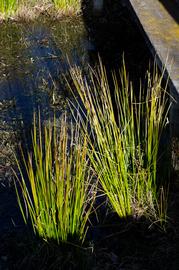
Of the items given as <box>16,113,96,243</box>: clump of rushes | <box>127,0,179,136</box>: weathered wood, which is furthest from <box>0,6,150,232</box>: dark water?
<box>16,113,96,243</box>: clump of rushes

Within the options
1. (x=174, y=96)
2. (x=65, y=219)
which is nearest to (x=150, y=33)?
(x=174, y=96)

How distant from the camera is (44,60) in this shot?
5.09 metres

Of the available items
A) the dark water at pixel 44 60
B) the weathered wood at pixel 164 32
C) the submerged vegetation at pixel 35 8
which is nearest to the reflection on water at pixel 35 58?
the dark water at pixel 44 60

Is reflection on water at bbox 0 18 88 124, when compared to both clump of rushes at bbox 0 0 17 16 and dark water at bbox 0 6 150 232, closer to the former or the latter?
dark water at bbox 0 6 150 232

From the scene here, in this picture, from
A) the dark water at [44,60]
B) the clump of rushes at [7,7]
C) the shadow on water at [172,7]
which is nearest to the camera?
the dark water at [44,60]

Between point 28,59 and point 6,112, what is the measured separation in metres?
1.24

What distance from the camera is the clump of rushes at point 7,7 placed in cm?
594

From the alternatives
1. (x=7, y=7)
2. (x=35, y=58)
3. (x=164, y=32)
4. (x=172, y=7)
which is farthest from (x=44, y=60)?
(x=164, y=32)

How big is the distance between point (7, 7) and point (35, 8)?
420 millimetres

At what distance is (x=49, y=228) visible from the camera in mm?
2354

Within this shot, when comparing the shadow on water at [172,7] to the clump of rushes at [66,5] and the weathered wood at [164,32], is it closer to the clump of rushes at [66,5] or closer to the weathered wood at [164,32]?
the weathered wood at [164,32]

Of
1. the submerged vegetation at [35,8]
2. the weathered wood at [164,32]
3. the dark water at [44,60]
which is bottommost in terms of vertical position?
the dark water at [44,60]

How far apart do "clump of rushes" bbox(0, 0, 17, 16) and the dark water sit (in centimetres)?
16

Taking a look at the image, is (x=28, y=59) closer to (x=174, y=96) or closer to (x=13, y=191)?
(x=13, y=191)
